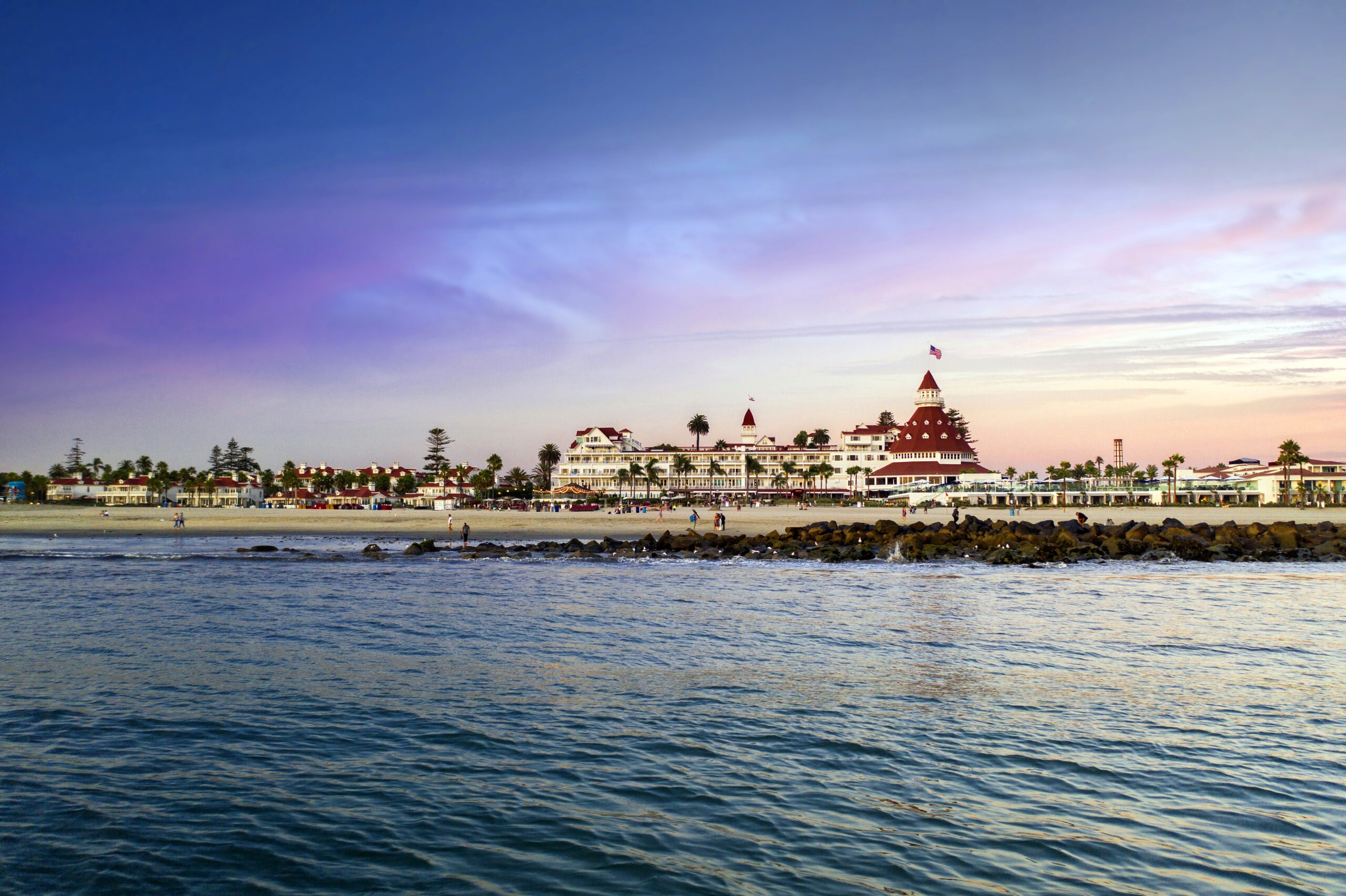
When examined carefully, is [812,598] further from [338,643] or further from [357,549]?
[357,549]

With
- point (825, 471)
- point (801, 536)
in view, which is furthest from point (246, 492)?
point (801, 536)

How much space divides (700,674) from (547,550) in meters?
29.8

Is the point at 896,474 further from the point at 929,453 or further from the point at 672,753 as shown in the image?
the point at 672,753

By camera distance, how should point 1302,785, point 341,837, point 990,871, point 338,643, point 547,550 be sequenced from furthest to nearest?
point 547,550 → point 338,643 → point 1302,785 → point 341,837 → point 990,871

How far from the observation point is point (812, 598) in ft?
80.1

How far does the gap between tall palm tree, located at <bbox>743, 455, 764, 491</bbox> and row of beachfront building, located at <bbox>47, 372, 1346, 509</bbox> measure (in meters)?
0.23

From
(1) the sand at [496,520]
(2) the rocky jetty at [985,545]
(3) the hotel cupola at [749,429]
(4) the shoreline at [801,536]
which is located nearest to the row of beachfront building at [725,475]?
(3) the hotel cupola at [749,429]

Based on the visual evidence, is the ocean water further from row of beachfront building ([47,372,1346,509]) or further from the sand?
row of beachfront building ([47,372,1346,509])

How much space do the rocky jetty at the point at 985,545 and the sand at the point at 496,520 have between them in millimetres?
10452

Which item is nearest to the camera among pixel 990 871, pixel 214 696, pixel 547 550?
pixel 990 871

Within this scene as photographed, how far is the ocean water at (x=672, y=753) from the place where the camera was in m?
6.75

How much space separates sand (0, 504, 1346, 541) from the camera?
196 ft

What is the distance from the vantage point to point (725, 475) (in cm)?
16500

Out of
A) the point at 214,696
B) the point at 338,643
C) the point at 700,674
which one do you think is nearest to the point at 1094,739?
the point at 700,674
